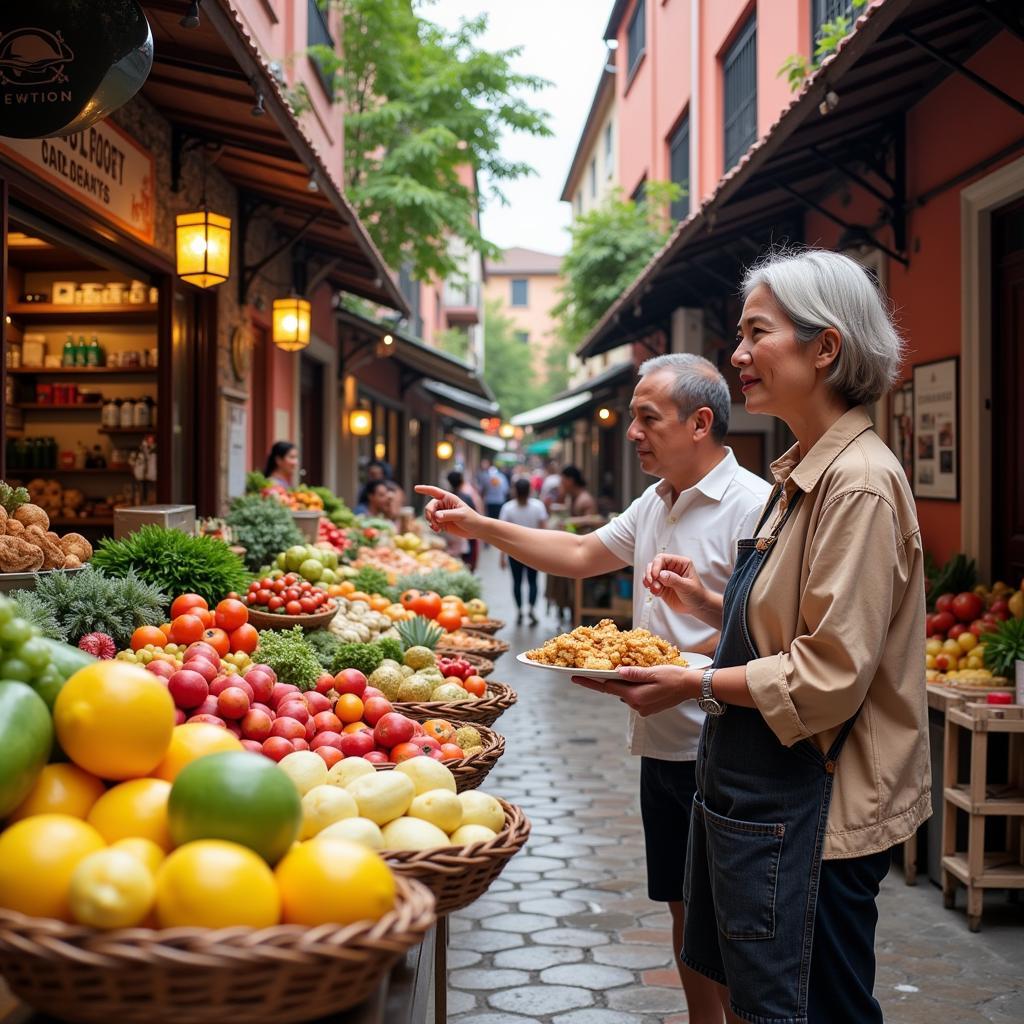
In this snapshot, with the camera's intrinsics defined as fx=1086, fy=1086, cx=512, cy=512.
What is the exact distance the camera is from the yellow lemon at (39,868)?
4.66 feet

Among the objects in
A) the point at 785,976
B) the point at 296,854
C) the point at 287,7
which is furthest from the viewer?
Answer: the point at 287,7

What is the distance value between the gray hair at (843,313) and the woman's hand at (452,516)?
1.62 m

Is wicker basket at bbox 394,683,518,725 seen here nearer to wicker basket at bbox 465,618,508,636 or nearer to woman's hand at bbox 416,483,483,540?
woman's hand at bbox 416,483,483,540

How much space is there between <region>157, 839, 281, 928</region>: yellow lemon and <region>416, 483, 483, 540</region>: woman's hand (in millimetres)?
2355

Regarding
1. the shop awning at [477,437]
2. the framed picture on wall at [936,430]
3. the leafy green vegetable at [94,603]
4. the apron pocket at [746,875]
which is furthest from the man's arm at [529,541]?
the shop awning at [477,437]

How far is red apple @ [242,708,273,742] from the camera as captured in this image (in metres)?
2.98

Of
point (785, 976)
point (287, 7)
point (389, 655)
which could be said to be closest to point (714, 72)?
point (287, 7)

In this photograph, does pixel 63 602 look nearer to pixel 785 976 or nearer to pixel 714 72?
pixel 785 976

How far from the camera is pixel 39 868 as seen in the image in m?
1.43

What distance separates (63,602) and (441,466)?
1413 inches

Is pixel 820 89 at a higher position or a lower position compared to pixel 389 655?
higher

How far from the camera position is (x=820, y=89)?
5.94 meters

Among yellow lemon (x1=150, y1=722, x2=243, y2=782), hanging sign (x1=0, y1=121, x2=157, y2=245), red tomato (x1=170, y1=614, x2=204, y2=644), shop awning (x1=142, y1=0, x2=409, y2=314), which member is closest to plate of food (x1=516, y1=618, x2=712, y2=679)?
yellow lemon (x1=150, y1=722, x2=243, y2=782)

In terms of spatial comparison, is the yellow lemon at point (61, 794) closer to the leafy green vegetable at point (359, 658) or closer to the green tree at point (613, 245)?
the leafy green vegetable at point (359, 658)
